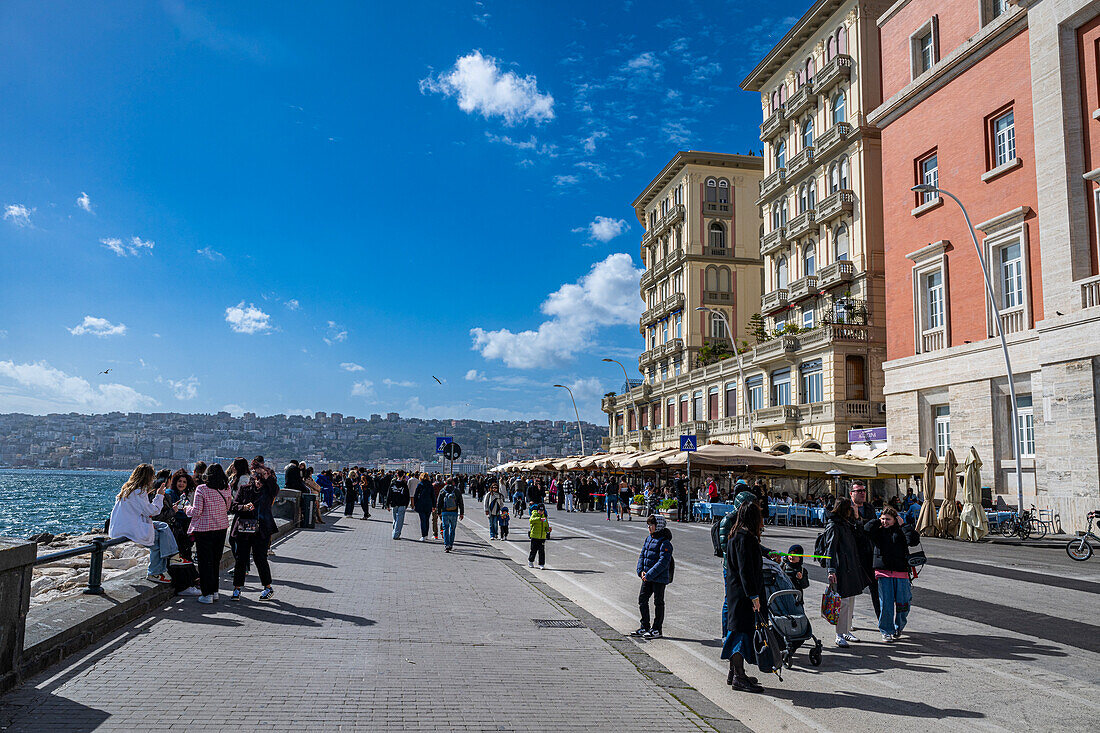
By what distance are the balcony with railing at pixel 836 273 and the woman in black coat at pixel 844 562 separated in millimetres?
35099

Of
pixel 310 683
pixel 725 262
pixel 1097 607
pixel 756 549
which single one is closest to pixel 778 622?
pixel 756 549

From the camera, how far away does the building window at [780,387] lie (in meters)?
43.5

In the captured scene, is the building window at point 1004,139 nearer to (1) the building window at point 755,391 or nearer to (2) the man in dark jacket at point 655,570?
(1) the building window at point 755,391

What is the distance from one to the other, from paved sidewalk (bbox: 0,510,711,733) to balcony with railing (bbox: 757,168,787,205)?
138 ft

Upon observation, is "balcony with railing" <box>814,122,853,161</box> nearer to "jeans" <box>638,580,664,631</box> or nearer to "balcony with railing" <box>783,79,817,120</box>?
"balcony with railing" <box>783,79,817,120</box>

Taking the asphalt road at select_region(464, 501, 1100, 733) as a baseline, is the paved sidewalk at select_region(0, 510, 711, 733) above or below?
above

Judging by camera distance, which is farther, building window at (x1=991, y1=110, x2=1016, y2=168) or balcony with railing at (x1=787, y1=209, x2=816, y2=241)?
balcony with railing at (x1=787, y1=209, x2=816, y2=241)

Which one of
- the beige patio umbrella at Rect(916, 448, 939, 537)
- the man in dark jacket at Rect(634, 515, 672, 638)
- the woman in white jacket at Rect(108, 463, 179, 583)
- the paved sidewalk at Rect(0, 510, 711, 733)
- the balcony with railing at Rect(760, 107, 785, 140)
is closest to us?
the paved sidewalk at Rect(0, 510, 711, 733)

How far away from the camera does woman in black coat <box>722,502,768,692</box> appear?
6953 mm

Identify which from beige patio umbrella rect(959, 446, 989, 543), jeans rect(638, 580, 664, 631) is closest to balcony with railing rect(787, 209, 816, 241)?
beige patio umbrella rect(959, 446, 989, 543)

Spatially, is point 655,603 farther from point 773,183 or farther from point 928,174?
point 773,183

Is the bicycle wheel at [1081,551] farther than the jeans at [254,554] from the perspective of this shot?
Yes

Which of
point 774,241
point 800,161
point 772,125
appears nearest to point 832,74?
point 800,161

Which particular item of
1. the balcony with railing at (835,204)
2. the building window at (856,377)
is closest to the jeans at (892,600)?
the building window at (856,377)
